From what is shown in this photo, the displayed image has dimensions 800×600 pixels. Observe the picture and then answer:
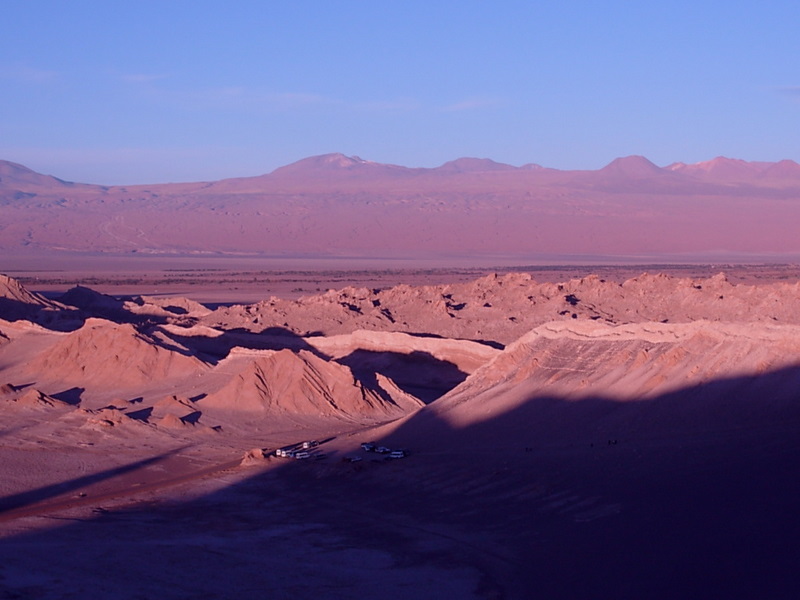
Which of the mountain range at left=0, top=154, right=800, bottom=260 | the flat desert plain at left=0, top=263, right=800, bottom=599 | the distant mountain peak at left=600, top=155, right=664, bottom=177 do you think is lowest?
the flat desert plain at left=0, top=263, right=800, bottom=599

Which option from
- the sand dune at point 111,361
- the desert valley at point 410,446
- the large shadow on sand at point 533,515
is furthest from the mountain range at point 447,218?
the large shadow on sand at point 533,515

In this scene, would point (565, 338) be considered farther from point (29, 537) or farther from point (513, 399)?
point (29, 537)

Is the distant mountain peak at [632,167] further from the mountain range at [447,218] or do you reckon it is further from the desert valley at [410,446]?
the desert valley at [410,446]

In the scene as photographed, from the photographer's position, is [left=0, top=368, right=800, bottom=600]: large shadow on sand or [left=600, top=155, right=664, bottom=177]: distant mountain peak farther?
[left=600, top=155, right=664, bottom=177]: distant mountain peak

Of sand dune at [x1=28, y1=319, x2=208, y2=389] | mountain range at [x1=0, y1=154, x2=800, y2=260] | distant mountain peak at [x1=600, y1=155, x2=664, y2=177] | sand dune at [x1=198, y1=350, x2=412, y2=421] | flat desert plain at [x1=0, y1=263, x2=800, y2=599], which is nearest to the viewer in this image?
flat desert plain at [x1=0, y1=263, x2=800, y2=599]

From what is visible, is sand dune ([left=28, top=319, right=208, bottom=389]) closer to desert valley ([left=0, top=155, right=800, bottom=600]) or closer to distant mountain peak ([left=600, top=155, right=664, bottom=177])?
desert valley ([left=0, top=155, right=800, bottom=600])

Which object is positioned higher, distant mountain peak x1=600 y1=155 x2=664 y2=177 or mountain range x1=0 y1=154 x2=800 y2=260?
distant mountain peak x1=600 y1=155 x2=664 y2=177

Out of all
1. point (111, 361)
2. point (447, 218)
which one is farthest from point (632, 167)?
point (111, 361)

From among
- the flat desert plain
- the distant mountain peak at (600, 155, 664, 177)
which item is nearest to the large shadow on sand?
the flat desert plain
